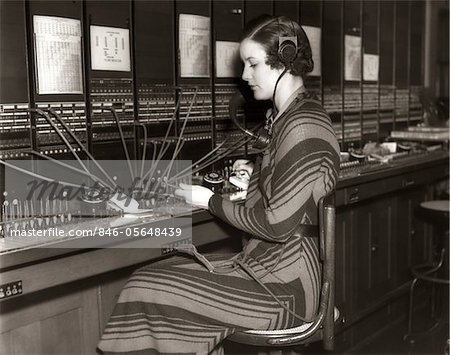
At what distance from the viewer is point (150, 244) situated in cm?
217

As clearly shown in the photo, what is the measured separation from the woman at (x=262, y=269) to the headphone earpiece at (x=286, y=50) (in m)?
0.01

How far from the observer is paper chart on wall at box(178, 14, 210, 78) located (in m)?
2.93

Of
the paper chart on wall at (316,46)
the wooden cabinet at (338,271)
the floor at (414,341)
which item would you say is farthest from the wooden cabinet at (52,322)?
the paper chart on wall at (316,46)

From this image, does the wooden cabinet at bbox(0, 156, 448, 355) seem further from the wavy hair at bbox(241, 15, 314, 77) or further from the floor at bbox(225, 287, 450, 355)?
the wavy hair at bbox(241, 15, 314, 77)

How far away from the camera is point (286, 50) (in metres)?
2.03

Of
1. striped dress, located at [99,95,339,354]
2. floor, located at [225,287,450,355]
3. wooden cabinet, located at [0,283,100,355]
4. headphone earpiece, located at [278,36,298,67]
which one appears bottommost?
floor, located at [225,287,450,355]

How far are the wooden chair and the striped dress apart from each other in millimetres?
→ 29

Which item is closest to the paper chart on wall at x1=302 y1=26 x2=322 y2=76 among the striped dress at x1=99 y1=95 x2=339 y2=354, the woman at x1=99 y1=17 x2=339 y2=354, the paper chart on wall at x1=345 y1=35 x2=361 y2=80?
the paper chart on wall at x1=345 y1=35 x2=361 y2=80

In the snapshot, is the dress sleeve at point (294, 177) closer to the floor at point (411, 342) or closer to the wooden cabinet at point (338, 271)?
the wooden cabinet at point (338, 271)

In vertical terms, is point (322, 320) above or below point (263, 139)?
below

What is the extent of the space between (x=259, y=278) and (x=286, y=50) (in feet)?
2.44

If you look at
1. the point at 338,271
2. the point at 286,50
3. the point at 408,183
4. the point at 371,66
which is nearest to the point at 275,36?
the point at 286,50

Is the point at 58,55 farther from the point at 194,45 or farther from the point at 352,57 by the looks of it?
the point at 352,57

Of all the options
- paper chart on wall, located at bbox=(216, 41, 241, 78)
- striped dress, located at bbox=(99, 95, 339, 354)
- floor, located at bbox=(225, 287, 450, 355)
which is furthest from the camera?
floor, located at bbox=(225, 287, 450, 355)
